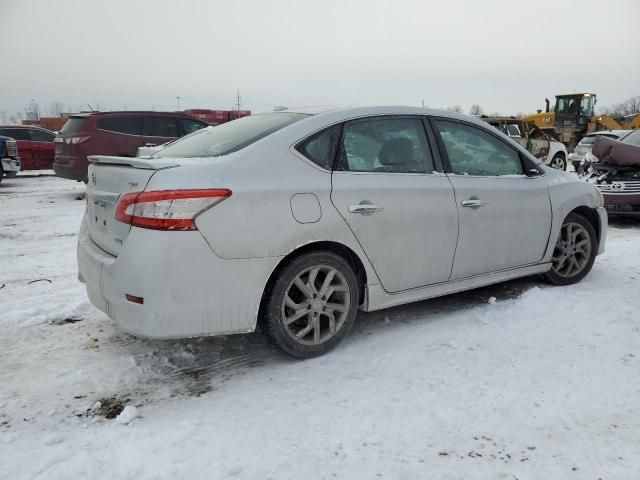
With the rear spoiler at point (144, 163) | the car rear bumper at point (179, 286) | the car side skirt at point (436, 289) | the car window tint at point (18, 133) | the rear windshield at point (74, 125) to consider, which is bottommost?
the car side skirt at point (436, 289)

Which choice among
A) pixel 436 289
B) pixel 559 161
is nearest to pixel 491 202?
pixel 436 289

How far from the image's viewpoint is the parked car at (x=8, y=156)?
12.6 meters

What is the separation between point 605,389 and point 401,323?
4.59ft

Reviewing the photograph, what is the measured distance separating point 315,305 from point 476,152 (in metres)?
1.87

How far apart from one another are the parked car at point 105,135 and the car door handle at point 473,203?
7852 mm

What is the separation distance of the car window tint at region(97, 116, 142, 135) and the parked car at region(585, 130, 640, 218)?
8.42 meters

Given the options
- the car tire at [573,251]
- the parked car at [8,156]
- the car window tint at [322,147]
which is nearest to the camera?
the car window tint at [322,147]

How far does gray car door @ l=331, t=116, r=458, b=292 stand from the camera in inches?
129

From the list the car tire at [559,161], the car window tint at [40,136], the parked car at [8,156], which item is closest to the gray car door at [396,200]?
the parked car at [8,156]

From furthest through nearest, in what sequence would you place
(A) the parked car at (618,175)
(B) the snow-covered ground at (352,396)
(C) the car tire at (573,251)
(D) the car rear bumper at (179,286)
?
(A) the parked car at (618,175) < (C) the car tire at (573,251) < (D) the car rear bumper at (179,286) < (B) the snow-covered ground at (352,396)

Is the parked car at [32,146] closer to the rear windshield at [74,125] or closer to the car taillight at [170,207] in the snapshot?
the rear windshield at [74,125]

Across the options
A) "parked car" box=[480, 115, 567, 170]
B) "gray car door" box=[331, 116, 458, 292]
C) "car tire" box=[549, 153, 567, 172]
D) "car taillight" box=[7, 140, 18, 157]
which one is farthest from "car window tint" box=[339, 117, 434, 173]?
"car tire" box=[549, 153, 567, 172]

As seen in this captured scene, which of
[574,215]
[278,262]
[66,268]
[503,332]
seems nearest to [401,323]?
[503,332]

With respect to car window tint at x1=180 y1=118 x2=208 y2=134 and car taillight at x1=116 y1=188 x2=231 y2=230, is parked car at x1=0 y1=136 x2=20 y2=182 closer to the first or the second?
car window tint at x1=180 y1=118 x2=208 y2=134
